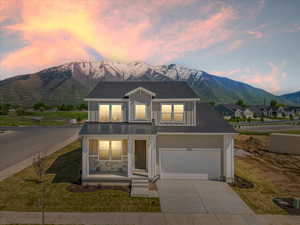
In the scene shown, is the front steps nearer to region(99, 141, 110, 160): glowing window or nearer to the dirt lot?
region(99, 141, 110, 160): glowing window

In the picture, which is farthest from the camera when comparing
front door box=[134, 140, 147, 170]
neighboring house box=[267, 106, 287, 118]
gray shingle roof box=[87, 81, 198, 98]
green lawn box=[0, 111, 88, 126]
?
neighboring house box=[267, 106, 287, 118]

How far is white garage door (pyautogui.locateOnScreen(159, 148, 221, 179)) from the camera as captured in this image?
1401 centimetres

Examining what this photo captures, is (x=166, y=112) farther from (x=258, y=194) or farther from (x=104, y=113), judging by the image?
(x=258, y=194)

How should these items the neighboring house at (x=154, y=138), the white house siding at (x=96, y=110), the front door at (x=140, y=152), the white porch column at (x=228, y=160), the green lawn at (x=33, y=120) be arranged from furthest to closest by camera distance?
the green lawn at (x=33, y=120) → the white house siding at (x=96, y=110) → the front door at (x=140, y=152) → the white porch column at (x=228, y=160) → the neighboring house at (x=154, y=138)

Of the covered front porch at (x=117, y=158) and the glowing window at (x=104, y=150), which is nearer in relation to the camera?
the covered front porch at (x=117, y=158)

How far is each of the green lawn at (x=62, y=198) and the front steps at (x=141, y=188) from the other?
40 centimetres

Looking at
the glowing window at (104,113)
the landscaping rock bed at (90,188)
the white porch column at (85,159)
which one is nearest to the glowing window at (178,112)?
the glowing window at (104,113)

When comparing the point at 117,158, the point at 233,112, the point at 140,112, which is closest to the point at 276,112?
the point at 233,112

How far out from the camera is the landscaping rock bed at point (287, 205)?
9.82 meters

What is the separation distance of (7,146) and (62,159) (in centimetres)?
1306

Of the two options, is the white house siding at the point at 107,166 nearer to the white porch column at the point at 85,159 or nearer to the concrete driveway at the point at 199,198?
the white porch column at the point at 85,159

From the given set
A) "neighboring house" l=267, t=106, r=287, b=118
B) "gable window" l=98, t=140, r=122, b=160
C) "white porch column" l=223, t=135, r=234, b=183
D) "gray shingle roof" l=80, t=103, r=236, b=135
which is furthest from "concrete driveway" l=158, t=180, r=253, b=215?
"neighboring house" l=267, t=106, r=287, b=118

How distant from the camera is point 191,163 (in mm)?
14023

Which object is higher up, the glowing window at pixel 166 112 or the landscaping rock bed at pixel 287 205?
the glowing window at pixel 166 112
